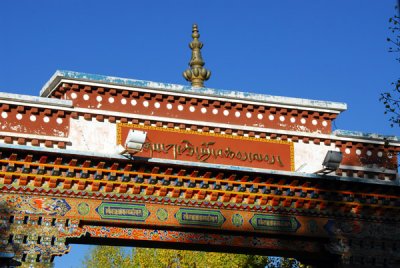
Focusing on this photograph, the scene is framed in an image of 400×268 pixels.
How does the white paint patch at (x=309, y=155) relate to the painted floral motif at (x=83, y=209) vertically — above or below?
above

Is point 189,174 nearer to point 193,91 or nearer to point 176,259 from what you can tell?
point 193,91

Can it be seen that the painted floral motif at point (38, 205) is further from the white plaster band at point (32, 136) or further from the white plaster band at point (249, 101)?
the white plaster band at point (249, 101)

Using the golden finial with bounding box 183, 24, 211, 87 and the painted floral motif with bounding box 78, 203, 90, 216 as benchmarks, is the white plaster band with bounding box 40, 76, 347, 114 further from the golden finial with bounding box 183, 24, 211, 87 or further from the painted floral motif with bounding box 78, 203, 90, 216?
the painted floral motif with bounding box 78, 203, 90, 216

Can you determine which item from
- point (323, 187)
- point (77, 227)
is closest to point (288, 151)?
point (323, 187)

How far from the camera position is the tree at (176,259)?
118 feet

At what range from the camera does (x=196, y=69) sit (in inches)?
842

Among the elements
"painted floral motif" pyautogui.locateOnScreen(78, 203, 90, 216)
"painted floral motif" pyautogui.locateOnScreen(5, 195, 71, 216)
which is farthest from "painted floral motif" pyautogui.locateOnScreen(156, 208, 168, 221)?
"painted floral motif" pyautogui.locateOnScreen(5, 195, 71, 216)

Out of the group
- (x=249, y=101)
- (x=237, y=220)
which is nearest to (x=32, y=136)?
(x=237, y=220)

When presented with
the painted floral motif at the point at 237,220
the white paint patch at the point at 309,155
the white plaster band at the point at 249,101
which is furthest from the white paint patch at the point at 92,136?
the white paint patch at the point at 309,155

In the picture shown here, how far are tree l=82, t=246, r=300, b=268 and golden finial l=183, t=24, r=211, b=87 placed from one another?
52.0 feet

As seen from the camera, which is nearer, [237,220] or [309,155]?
[237,220]

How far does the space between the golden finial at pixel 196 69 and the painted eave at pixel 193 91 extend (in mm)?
1713

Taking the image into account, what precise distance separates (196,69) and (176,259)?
18.9 metres

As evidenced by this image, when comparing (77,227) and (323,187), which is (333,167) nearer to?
(323,187)
